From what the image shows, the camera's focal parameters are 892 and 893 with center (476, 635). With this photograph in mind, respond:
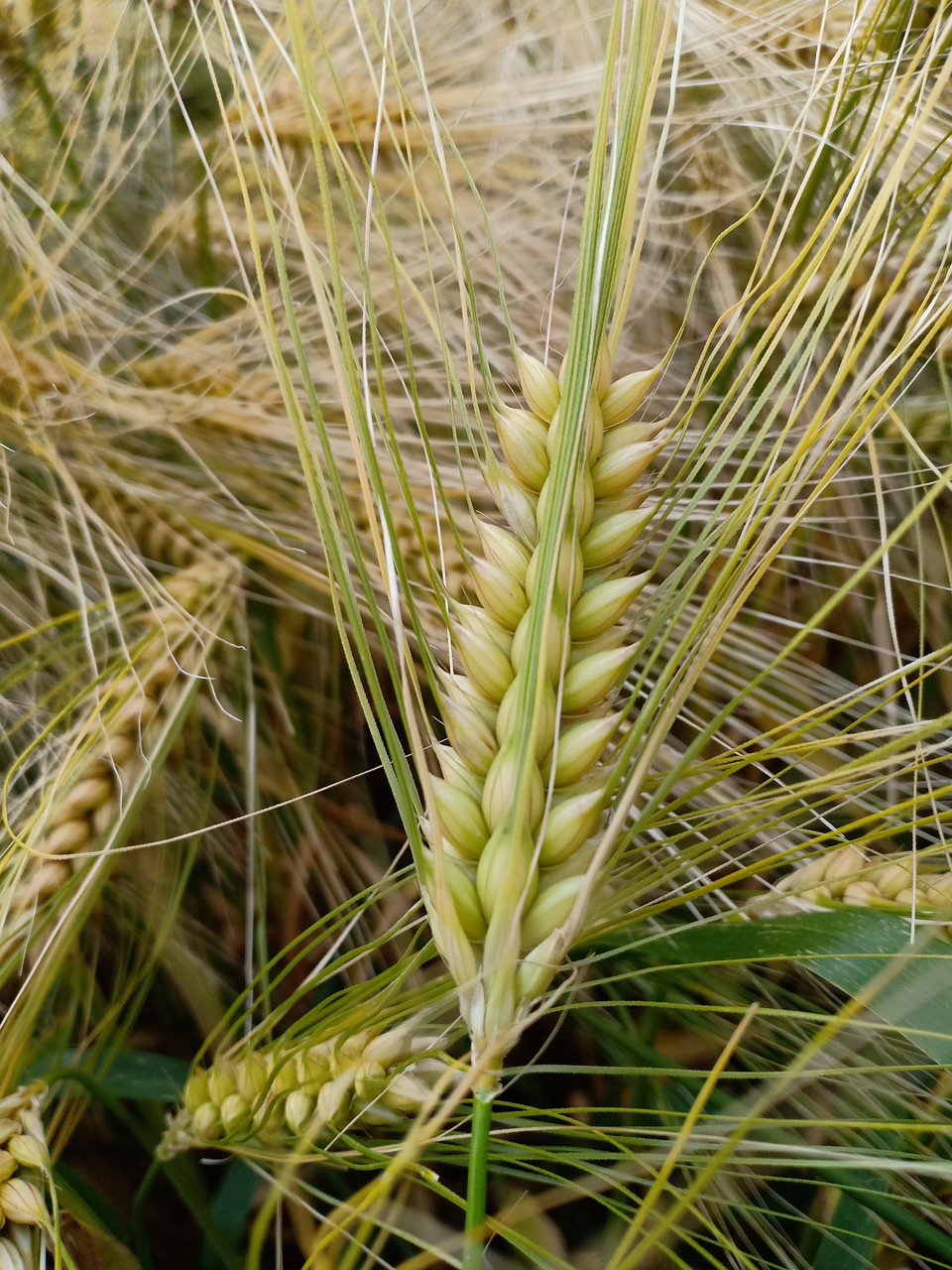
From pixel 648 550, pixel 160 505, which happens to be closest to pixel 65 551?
pixel 160 505

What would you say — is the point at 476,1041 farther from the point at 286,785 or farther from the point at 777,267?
the point at 777,267

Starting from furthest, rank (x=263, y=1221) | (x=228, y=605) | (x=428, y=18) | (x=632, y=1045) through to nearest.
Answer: (x=428, y=18) → (x=228, y=605) → (x=632, y=1045) → (x=263, y=1221)

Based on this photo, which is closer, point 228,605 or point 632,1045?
point 632,1045

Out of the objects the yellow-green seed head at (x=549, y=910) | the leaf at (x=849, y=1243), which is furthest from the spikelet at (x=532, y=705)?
the leaf at (x=849, y=1243)

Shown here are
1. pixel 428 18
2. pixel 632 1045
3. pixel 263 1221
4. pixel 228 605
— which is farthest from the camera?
pixel 428 18

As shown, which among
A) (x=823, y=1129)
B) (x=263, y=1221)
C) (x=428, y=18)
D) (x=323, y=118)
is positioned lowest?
(x=823, y=1129)

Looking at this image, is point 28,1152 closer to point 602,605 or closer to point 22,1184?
point 22,1184

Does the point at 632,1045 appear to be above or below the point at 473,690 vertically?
below

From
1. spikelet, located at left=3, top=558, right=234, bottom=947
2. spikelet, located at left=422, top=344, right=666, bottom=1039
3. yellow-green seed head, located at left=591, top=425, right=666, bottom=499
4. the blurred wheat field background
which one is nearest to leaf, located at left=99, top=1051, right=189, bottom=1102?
the blurred wheat field background
